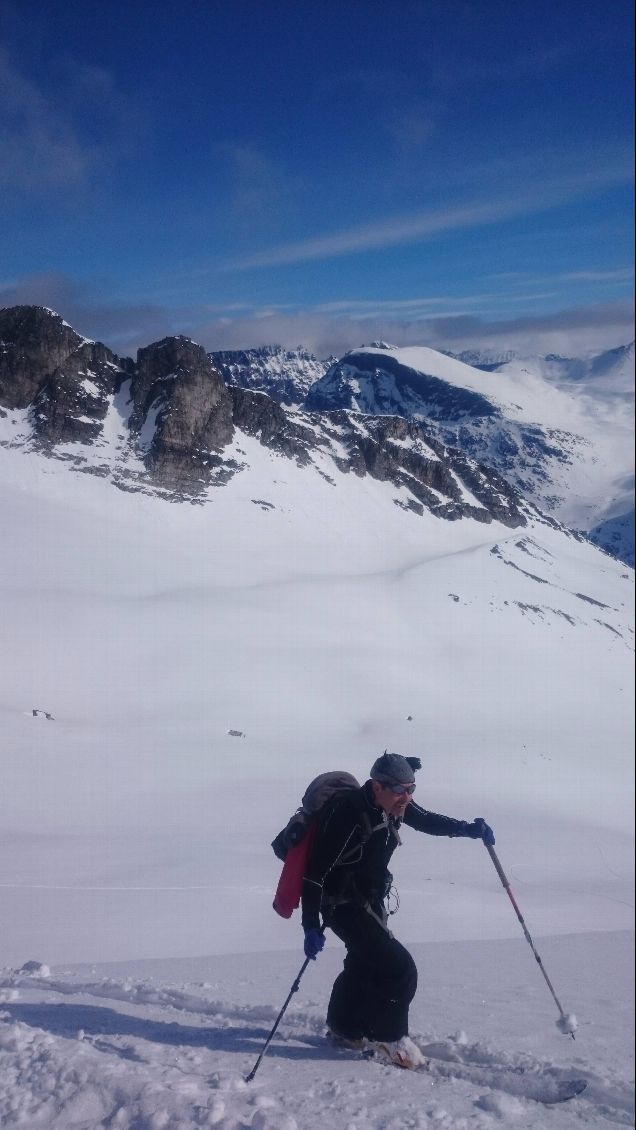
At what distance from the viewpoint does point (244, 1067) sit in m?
3.24

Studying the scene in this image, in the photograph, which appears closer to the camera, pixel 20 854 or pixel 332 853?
pixel 332 853

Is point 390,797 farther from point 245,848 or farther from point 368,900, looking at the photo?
point 245,848

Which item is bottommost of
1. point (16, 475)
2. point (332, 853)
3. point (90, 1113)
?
point (90, 1113)

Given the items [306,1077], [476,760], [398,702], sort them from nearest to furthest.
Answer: [306,1077] → [476,760] → [398,702]

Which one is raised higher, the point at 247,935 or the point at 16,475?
the point at 16,475

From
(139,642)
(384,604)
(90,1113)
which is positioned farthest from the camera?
(384,604)

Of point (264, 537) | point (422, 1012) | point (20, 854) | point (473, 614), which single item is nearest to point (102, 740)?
point (20, 854)

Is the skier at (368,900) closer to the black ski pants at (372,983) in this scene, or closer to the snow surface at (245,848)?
the black ski pants at (372,983)

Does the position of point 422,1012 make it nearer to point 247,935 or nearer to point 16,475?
point 247,935

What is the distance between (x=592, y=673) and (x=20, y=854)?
19795 mm

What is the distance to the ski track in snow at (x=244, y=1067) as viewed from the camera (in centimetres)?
282

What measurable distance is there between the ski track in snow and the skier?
0.46ft

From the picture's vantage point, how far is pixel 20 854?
4.77m

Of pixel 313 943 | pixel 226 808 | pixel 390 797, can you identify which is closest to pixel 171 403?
pixel 226 808
